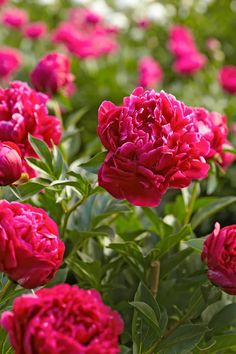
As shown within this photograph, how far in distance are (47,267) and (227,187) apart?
5.45 feet

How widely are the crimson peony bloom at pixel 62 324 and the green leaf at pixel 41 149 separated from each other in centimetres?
41

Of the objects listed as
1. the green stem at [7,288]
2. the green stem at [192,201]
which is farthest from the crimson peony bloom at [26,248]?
the green stem at [192,201]

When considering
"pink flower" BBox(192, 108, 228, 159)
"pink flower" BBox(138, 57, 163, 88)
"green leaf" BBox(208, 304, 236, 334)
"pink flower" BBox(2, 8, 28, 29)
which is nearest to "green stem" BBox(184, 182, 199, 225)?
"pink flower" BBox(192, 108, 228, 159)

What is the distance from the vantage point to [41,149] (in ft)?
3.89

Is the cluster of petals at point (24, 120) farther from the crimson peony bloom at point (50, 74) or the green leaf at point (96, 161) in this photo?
the crimson peony bloom at point (50, 74)

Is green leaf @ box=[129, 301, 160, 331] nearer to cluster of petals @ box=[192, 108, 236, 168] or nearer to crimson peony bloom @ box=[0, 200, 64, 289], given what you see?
crimson peony bloom @ box=[0, 200, 64, 289]

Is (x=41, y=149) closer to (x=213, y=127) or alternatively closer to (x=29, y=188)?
(x=29, y=188)

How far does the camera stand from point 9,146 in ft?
3.47

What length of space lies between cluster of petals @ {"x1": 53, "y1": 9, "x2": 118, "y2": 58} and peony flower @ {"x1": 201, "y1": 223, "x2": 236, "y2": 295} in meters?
2.14

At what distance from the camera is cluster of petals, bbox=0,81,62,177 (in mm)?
1163

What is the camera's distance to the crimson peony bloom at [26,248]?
34.7 inches

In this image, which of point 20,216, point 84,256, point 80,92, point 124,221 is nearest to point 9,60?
point 80,92

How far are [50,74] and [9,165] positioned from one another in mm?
633

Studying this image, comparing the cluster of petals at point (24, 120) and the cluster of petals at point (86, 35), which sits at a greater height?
the cluster of petals at point (24, 120)
